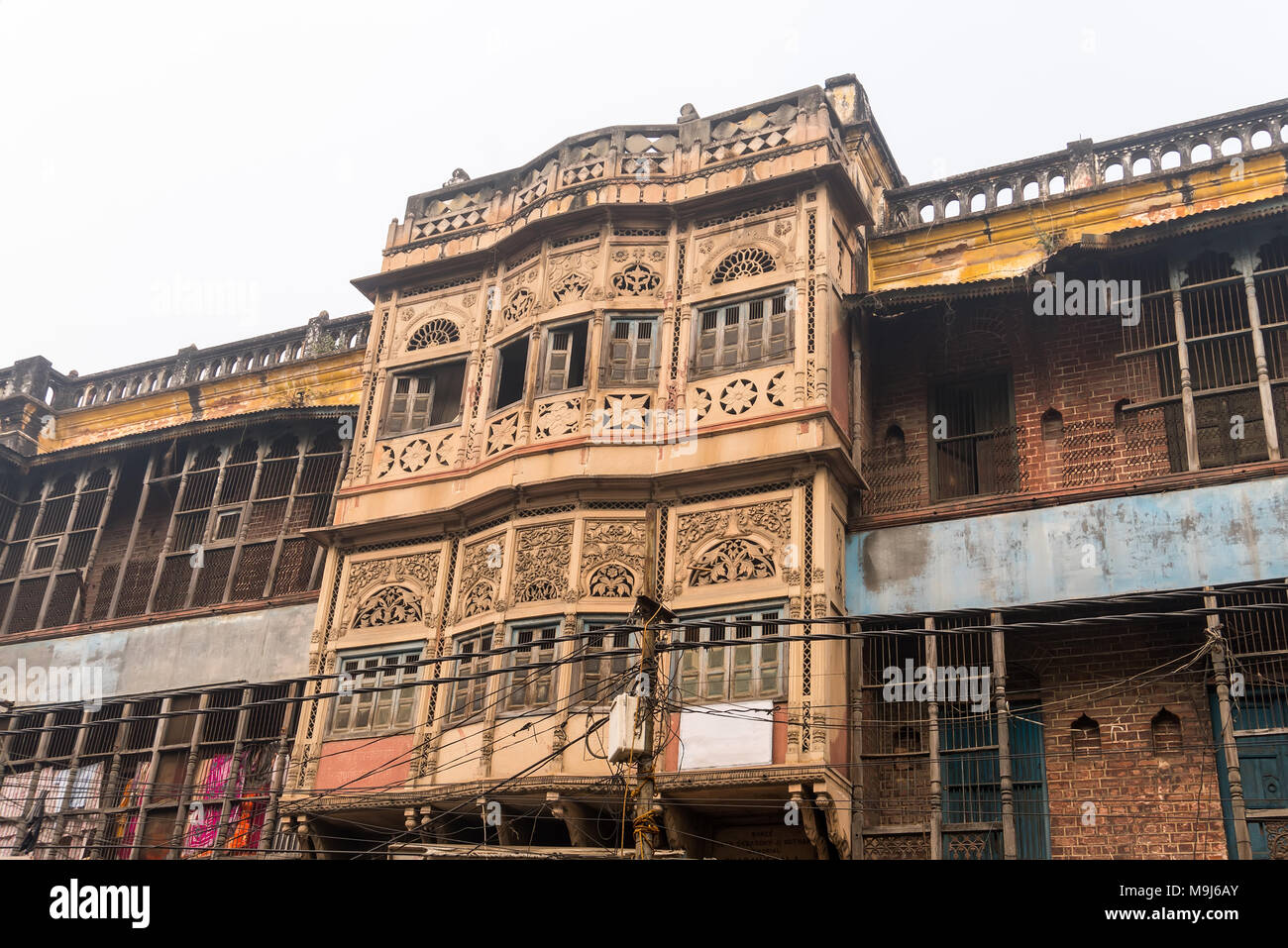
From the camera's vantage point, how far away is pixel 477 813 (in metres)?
16.5

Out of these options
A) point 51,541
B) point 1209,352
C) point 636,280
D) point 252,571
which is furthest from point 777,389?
point 51,541

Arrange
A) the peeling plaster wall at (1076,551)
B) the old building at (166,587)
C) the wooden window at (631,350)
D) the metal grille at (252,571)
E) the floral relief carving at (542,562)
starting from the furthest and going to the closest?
1. the metal grille at (252,571)
2. the old building at (166,587)
3. the wooden window at (631,350)
4. the floral relief carving at (542,562)
5. the peeling plaster wall at (1076,551)

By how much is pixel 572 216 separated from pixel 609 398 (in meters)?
3.08

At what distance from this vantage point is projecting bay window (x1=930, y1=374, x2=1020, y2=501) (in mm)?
17469

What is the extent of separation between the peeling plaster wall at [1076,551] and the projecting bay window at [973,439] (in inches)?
49.5

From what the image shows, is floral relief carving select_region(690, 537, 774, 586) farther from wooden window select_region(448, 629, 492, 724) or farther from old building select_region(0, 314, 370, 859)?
old building select_region(0, 314, 370, 859)

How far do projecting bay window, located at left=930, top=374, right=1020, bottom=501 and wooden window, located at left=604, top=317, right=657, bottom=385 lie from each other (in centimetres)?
399

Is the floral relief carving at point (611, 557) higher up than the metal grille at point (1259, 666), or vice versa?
the floral relief carving at point (611, 557)

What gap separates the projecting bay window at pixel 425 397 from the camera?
2006 centimetres

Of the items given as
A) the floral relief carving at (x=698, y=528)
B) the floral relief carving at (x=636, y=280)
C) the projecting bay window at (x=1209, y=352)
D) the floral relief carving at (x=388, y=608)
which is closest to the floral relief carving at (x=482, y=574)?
the floral relief carving at (x=388, y=608)

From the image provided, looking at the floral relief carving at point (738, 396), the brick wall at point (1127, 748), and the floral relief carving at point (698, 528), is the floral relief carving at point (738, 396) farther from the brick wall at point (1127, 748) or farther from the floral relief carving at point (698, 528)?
the brick wall at point (1127, 748)

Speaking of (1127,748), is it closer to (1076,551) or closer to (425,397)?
(1076,551)

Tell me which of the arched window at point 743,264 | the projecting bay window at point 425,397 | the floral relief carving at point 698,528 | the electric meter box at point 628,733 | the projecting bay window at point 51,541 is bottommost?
the electric meter box at point 628,733

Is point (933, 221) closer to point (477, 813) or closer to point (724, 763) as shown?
point (724, 763)
